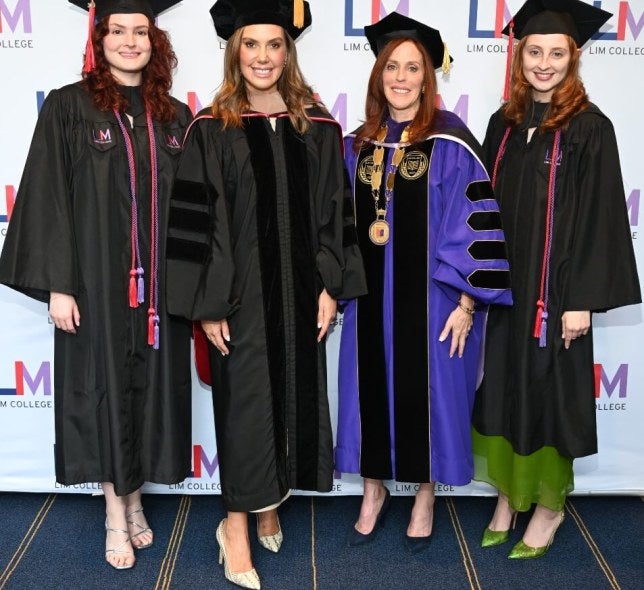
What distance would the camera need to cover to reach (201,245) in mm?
2615

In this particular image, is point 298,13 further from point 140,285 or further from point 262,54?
point 140,285

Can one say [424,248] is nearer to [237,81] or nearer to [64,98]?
[237,81]

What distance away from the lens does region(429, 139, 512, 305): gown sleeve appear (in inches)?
107

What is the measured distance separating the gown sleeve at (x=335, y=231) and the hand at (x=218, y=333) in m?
0.39

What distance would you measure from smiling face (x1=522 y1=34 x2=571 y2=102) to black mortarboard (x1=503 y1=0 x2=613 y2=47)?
29mm

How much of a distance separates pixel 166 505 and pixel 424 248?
1.66 metres

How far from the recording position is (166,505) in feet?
11.3

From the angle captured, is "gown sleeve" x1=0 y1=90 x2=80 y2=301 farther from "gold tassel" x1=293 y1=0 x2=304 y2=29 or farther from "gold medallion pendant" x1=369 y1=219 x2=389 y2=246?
"gold medallion pendant" x1=369 y1=219 x2=389 y2=246

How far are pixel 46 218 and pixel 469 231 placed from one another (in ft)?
4.83

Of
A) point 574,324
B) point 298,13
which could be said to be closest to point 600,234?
point 574,324

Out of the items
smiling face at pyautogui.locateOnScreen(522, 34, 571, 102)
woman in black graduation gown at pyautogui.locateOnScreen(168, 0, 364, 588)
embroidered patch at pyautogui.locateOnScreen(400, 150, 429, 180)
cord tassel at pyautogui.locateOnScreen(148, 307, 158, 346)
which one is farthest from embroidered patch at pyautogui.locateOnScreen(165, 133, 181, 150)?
smiling face at pyautogui.locateOnScreen(522, 34, 571, 102)

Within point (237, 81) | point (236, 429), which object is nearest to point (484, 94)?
point (237, 81)

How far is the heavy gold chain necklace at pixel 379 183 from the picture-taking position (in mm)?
2789

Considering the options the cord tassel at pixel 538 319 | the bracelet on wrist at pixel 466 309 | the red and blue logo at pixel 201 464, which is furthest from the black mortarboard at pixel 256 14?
the red and blue logo at pixel 201 464
